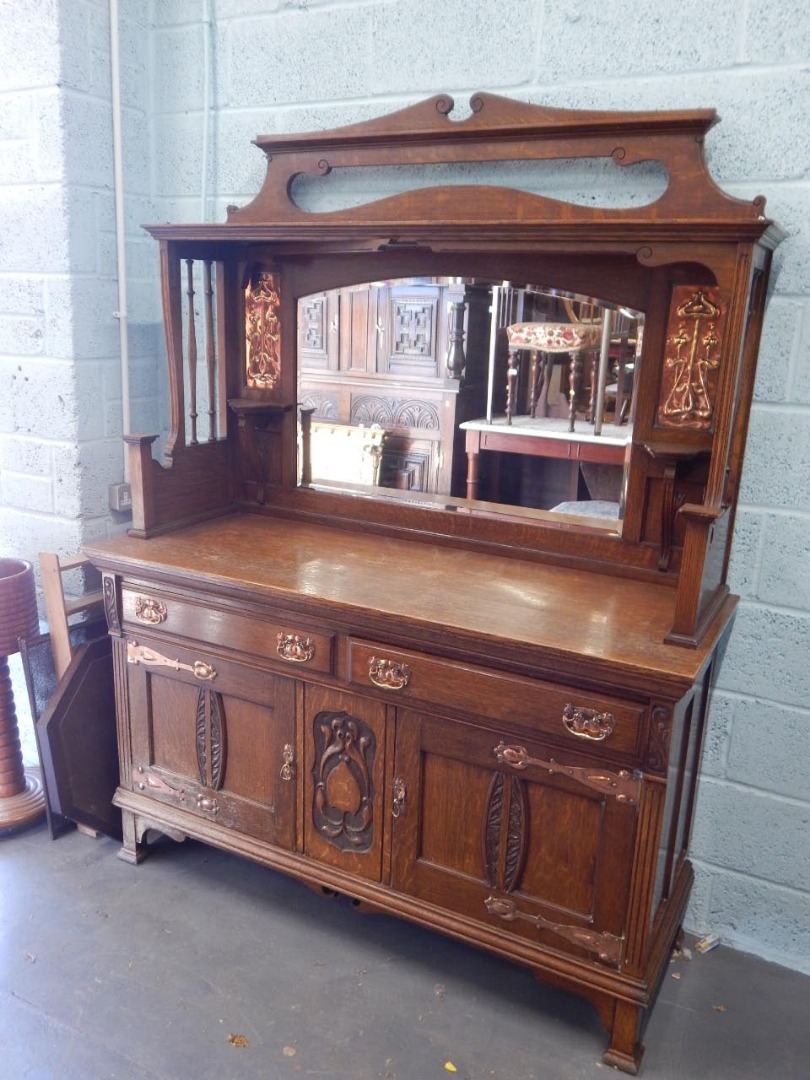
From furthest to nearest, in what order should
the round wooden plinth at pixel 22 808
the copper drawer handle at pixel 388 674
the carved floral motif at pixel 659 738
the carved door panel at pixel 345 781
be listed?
Answer: 1. the round wooden plinth at pixel 22 808
2. the carved door panel at pixel 345 781
3. the copper drawer handle at pixel 388 674
4. the carved floral motif at pixel 659 738

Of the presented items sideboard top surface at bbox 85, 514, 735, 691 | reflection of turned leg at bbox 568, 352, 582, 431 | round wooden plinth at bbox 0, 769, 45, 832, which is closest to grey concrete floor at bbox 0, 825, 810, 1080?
round wooden plinth at bbox 0, 769, 45, 832

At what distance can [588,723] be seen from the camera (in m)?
1.56

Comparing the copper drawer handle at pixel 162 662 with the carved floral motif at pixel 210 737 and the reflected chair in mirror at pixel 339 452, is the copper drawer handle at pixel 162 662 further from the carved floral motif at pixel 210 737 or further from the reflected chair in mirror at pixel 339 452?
the reflected chair in mirror at pixel 339 452

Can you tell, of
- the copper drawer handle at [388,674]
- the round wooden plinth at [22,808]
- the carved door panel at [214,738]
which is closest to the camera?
the copper drawer handle at [388,674]

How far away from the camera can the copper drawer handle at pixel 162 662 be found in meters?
1.97

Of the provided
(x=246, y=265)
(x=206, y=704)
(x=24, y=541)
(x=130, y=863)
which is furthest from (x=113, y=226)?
(x=130, y=863)

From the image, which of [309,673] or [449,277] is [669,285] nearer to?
[449,277]

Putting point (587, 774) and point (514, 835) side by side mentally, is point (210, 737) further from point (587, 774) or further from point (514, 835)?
point (587, 774)

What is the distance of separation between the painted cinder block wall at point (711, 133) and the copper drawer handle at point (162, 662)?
47 cm

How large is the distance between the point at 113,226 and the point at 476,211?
3.26 ft

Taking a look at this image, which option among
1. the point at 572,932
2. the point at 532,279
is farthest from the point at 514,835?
the point at 532,279

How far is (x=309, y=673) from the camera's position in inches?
72.2

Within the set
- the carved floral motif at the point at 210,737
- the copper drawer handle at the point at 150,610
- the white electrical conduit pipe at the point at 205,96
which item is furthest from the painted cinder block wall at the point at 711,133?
the carved floral motif at the point at 210,737

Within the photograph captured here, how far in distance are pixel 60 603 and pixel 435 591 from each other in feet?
3.27
